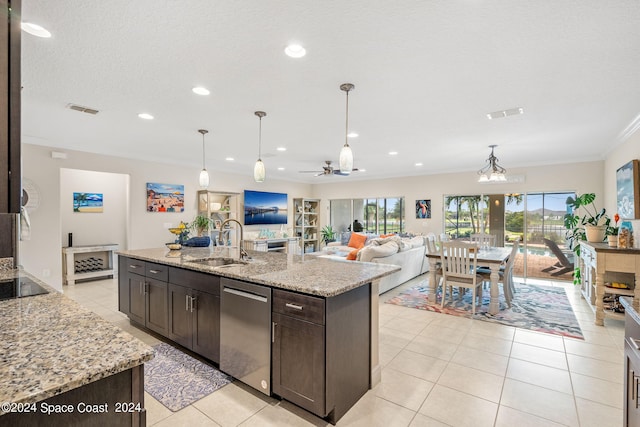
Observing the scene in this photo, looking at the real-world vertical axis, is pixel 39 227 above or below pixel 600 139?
below

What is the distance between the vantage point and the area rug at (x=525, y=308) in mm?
3668

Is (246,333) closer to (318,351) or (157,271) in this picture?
(318,351)

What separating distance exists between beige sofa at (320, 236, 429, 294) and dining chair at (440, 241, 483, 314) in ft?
2.17

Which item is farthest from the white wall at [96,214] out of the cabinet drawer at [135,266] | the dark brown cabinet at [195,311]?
the dark brown cabinet at [195,311]

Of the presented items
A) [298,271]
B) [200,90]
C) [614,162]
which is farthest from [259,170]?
[614,162]

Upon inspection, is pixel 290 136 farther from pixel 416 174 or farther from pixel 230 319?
pixel 416 174

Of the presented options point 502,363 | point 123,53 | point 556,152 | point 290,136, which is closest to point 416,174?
point 556,152

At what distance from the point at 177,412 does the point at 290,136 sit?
362 centimetres

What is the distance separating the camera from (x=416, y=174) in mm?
8125

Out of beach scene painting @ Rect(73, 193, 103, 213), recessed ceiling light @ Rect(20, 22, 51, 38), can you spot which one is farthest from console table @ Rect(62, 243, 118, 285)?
recessed ceiling light @ Rect(20, 22, 51, 38)

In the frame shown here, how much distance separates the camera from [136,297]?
3.39 metres

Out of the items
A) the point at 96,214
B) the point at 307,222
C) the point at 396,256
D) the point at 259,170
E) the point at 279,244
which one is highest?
the point at 259,170

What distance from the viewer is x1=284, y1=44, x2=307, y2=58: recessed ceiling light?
84.5 inches

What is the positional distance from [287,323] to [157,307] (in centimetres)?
183
